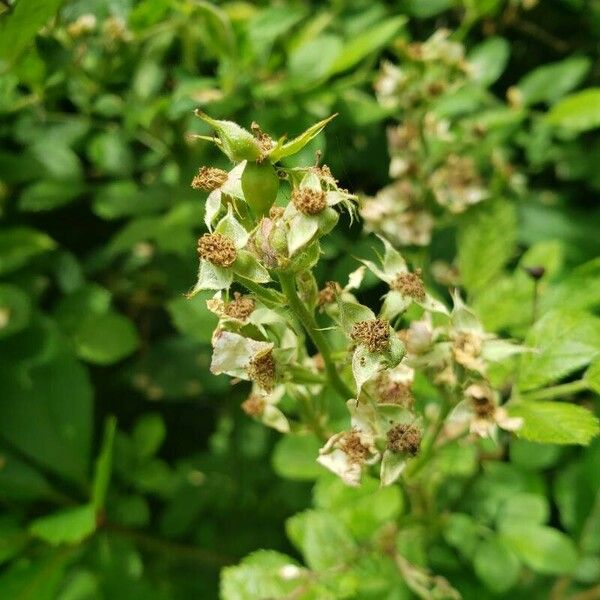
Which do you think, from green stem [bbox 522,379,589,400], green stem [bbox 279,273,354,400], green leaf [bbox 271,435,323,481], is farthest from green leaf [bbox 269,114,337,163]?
green leaf [bbox 271,435,323,481]

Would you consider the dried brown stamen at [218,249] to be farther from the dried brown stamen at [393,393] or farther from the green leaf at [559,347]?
the green leaf at [559,347]

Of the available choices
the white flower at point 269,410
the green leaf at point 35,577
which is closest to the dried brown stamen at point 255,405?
the white flower at point 269,410

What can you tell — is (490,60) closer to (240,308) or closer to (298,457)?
(298,457)

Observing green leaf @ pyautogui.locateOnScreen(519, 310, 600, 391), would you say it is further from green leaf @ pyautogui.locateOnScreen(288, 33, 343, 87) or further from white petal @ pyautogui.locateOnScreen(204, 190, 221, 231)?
green leaf @ pyautogui.locateOnScreen(288, 33, 343, 87)

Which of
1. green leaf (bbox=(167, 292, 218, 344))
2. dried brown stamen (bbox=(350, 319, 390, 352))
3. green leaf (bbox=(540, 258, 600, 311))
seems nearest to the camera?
dried brown stamen (bbox=(350, 319, 390, 352))

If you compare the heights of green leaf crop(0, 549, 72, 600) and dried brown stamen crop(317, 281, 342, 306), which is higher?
dried brown stamen crop(317, 281, 342, 306)

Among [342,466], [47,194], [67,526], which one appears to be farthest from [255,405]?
[47,194]
